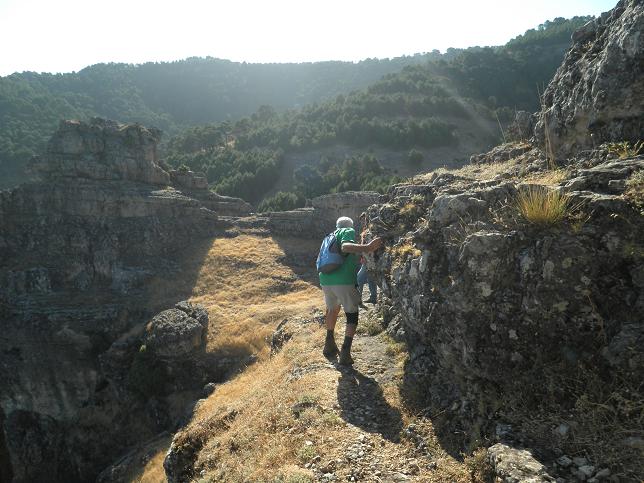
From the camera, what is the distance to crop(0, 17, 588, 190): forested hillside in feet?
172

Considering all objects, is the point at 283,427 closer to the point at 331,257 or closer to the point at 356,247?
the point at 331,257

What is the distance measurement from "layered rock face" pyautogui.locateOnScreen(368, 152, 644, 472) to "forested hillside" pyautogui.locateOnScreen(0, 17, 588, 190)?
117ft

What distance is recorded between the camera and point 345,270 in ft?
22.7

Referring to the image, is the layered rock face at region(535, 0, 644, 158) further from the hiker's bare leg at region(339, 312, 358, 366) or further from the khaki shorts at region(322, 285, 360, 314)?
the hiker's bare leg at region(339, 312, 358, 366)

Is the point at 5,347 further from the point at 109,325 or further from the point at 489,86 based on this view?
the point at 489,86

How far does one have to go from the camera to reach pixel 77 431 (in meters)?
15.7

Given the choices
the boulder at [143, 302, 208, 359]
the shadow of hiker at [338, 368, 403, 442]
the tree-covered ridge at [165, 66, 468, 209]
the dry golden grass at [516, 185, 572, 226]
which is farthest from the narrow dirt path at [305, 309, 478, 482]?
the tree-covered ridge at [165, 66, 468, 209]

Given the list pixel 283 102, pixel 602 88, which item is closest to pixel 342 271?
pixel 602 88

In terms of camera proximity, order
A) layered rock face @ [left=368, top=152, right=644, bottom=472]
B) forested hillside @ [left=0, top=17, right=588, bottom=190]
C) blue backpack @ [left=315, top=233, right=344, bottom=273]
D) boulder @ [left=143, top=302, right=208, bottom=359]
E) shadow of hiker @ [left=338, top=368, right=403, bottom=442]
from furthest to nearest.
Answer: forested hillside @ [left=0, top=17, right=588, bottom=190], boulder @ [left=143, top=302, right=208, bottom=359], blue backpack @ [left=315, top=233, right=344, bottom=273], shadow of hiker @ [left=338, top=368, right=403, bottom=442], layered rock face @ [left=368, top=152, right=644, bottom=472]

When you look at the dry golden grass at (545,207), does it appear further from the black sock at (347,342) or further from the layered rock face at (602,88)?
the black sock at (347,342)

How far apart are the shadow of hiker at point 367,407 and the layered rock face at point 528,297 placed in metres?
0.54

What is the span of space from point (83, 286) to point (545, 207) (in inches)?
870

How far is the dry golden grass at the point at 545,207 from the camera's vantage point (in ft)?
14.0

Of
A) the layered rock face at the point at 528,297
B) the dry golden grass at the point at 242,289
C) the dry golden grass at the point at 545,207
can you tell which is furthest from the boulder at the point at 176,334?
the dry golden grass at the point at 545,207
